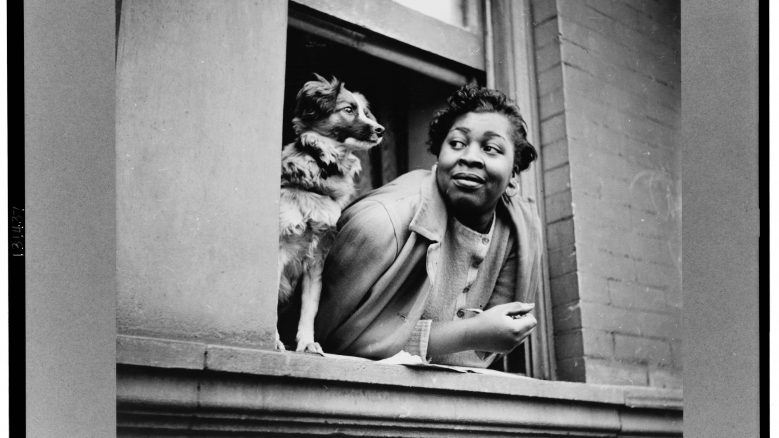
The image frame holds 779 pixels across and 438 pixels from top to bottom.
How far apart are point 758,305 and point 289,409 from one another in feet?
7.34

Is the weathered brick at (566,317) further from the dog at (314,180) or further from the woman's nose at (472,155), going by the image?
the dog at (314,180)

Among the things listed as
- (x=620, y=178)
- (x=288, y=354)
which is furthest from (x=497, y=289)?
(x=288, y=354)

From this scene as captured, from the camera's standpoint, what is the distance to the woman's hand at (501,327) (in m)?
5.22

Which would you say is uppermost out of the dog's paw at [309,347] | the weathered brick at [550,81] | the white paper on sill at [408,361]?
the weathered brick at [550,81]

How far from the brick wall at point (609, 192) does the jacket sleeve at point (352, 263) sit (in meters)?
1.07

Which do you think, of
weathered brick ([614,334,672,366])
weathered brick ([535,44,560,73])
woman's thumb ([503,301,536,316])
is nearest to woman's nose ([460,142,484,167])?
woman's thumb ([503,301,536,316])

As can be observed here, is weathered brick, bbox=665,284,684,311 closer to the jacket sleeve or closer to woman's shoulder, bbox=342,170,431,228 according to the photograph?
woman's shoulder, bbox=342,170,431,228

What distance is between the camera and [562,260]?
5656 mm

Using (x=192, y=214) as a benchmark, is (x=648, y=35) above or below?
above

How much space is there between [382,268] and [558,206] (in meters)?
1.15

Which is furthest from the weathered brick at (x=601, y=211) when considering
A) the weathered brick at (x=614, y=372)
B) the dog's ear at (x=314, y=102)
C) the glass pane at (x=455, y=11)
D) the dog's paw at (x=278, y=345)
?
the dog's paw at (x=278, y=345)

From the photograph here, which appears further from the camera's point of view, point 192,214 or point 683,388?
point 683,388

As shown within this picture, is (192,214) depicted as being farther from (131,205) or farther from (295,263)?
(295,263)

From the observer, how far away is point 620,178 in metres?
5.86
